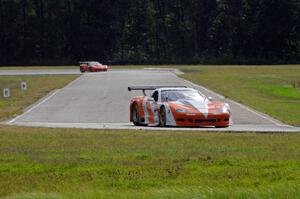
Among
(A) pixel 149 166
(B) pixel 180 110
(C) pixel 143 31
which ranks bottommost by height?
(C) pixel 143 31

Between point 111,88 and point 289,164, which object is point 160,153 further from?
point 111,88

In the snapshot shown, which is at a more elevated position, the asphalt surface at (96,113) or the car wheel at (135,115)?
the car wheel at (135,115)

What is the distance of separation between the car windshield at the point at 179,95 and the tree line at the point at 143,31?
80.6 metres

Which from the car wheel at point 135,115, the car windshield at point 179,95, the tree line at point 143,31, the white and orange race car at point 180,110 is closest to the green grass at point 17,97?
the car wheel at point 135,115

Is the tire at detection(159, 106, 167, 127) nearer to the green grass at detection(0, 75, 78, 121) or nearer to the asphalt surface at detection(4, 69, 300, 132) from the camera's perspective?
the asphalt surface at detection(4, 69, 300, 132)

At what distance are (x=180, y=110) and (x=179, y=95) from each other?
140 cm

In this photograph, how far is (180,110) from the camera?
23.1 metres

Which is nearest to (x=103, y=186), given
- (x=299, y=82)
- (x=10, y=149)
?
(x=10, y=149)

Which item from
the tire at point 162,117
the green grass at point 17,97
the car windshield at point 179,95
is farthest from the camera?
the green grass at point 17,97

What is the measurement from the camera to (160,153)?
14984mm

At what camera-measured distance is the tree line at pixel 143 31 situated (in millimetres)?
107062

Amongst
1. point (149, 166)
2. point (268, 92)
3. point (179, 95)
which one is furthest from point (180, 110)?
point (268, 92)

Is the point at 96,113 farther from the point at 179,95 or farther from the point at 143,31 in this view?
the point at 143,31

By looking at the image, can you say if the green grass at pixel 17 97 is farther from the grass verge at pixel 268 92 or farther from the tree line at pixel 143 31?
the tree line at pixel 143 31
